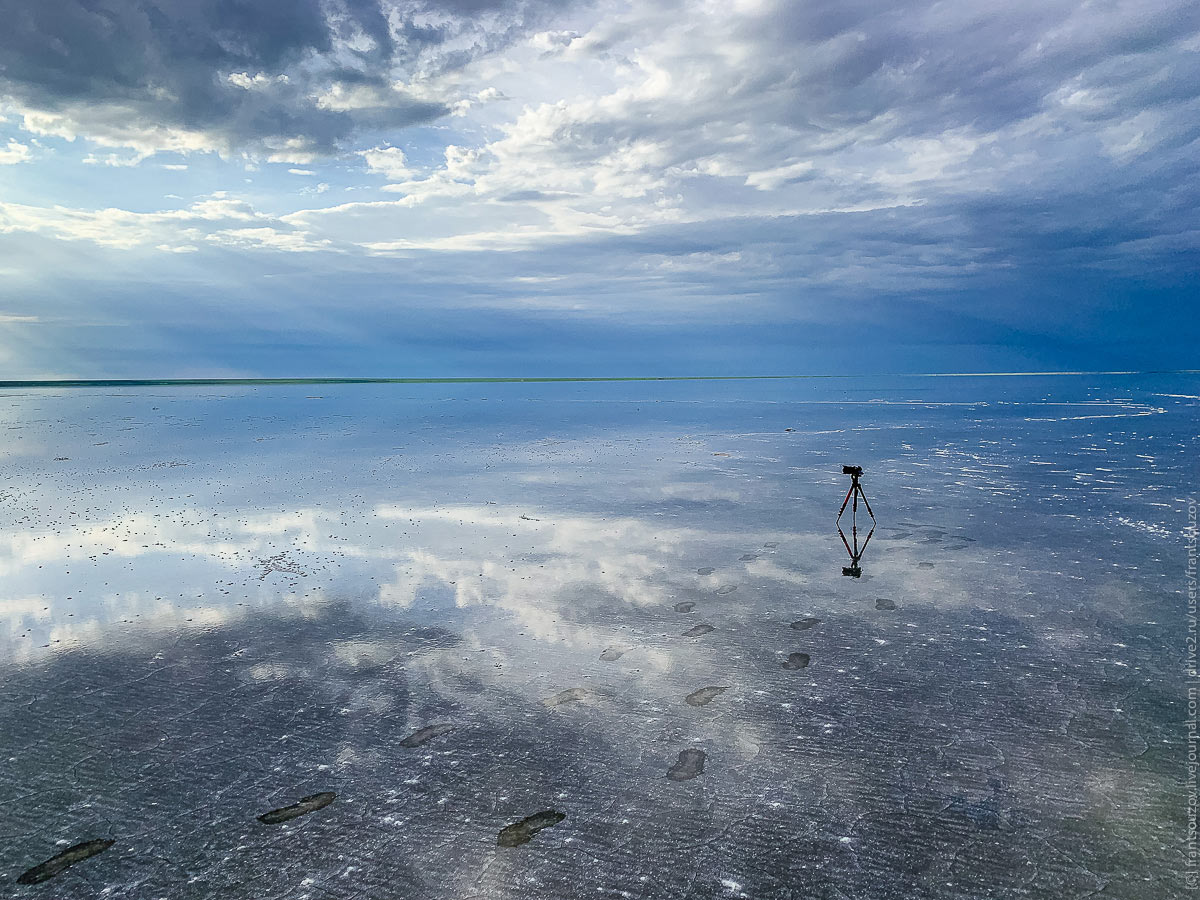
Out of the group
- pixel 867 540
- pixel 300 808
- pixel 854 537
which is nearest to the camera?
pixel 300 808

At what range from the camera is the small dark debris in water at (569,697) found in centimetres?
809

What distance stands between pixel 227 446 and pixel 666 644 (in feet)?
107

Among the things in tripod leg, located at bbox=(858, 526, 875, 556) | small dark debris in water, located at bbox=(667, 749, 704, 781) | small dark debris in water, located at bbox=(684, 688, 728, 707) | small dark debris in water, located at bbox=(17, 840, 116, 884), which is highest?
tripod leg, located at bbox=(858, 526, 875, 556)

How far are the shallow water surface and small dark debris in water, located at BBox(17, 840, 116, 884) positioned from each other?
3 centimetres

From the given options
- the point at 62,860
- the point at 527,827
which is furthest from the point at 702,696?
the point at 62,860

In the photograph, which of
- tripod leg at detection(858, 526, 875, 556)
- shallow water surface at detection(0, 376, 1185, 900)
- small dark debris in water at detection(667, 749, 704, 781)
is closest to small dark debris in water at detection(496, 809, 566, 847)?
shallow water surface at detection(0, 376, 1185, 900)

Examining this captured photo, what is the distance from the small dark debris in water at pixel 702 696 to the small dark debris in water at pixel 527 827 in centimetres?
238

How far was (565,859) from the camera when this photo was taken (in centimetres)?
557

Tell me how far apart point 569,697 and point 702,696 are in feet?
4.94

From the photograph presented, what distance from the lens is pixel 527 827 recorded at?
5.93 m

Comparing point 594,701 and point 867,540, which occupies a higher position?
point 867,540

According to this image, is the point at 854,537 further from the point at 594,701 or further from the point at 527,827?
the point at 527,827

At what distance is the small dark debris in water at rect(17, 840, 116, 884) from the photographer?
5.46 meters

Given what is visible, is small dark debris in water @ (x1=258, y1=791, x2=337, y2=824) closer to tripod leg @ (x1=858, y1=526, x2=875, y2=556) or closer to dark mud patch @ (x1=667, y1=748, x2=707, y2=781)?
dark mud patch @ (x1=667, y1=748, x2=707, y2=781)
